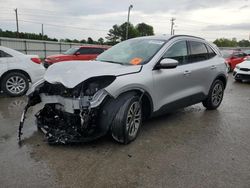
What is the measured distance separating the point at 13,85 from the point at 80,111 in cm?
475

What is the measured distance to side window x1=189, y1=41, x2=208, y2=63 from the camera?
17.1ft

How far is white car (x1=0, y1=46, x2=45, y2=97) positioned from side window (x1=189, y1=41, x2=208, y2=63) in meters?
4.68

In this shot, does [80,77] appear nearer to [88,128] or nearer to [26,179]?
[88,128]

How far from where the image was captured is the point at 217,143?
4086mm

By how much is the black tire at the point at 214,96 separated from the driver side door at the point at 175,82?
3.30 ft

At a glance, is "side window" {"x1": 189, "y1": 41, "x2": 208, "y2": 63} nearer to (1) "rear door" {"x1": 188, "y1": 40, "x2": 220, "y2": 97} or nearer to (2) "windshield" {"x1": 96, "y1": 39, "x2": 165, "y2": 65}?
(1) "rear door" {"x1": 188, "y1": 40, "x2": 220, "y2": 97}

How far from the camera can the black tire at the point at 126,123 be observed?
3604mm

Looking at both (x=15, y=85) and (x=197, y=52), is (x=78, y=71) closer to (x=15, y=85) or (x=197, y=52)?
(x=197, y=52)

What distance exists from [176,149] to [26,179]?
2.12 metres

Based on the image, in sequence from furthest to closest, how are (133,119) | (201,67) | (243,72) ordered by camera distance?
(243,72) → (201,67) → (133,119)

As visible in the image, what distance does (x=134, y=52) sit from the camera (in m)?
4.66

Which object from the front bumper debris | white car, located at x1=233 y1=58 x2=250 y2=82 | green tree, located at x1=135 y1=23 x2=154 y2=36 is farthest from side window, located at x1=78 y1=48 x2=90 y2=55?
green tree, located at x1=135 y1=23 x2=154 y2=36

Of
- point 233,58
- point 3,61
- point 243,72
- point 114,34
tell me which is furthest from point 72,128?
Result: point 114,34

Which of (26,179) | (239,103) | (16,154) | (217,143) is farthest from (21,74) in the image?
(239,103)
